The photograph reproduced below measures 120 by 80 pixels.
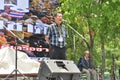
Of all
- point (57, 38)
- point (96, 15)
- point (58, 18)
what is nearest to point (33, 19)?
point (96, 15)

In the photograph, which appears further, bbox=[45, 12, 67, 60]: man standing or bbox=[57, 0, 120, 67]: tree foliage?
bbox=[57, 0, 120, 67]: tree foliage

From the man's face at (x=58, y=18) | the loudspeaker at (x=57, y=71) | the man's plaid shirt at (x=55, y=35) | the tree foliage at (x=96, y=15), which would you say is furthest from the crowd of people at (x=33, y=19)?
the loudspeaker at (x=57, y=71)

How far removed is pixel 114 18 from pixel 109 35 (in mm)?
1123

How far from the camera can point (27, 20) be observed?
10.0 meters

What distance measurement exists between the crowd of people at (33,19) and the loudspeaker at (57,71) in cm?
347

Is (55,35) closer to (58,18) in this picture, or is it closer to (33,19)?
(58,18)

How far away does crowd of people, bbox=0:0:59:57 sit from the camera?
946 cm

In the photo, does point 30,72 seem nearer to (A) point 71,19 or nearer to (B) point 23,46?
(B) point 23,46

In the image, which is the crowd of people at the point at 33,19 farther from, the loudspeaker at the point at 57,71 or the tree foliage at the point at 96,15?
the loudspeaker at the point at 57,71

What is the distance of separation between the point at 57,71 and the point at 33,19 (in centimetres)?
447

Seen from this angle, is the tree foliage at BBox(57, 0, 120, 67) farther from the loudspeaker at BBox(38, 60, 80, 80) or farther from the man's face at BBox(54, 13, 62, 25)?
the loudspeaker at BBox(38, 60, 80, 80)

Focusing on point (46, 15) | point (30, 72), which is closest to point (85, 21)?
point (46, 15)

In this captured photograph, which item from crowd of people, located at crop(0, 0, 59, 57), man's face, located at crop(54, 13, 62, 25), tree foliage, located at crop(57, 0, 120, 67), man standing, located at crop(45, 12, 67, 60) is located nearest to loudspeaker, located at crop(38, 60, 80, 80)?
man standing, located at crop(45, 12, 67, 60)

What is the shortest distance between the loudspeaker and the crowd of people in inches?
137
